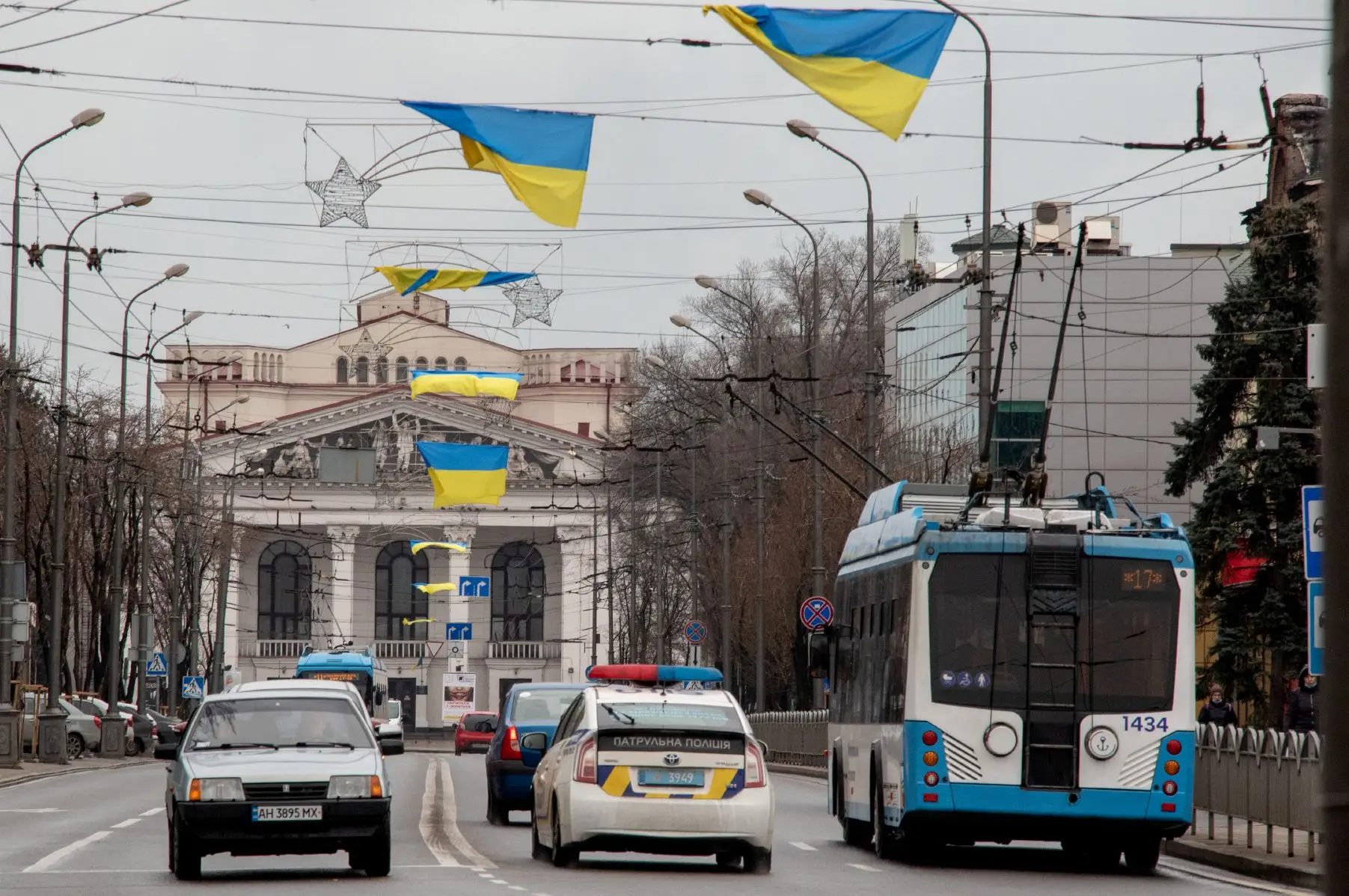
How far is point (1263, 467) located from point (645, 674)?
21.0m

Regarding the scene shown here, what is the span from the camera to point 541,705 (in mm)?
23891

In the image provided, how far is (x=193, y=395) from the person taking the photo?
107 meters

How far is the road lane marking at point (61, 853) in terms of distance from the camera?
16.3m

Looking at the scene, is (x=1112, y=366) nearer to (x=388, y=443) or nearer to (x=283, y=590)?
(x=388, y=443)

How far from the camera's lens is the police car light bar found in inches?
795

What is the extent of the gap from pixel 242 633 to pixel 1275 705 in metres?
75.0

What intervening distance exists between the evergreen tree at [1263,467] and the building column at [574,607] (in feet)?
218

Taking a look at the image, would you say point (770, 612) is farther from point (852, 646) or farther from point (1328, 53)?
point (1328, 53)

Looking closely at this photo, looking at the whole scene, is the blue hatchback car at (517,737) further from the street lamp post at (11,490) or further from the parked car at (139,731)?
the parked car at (139,731)

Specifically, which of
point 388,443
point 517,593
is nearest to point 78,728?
point 388,443

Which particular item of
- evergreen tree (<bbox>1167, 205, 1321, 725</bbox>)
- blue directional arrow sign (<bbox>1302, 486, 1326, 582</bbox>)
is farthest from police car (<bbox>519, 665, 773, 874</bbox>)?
evergreen tree (<bbox>1167, 205, 1321, 725</bbox>)

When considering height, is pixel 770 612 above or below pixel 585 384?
below

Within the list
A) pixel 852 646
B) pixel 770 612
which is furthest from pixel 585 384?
pixel 852 646

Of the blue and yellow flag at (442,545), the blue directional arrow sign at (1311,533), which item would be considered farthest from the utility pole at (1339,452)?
the blue and yellow flag at (442,545)
